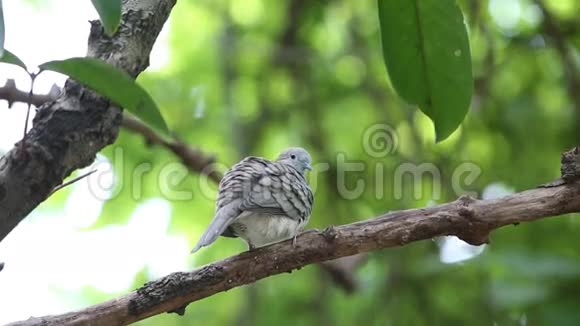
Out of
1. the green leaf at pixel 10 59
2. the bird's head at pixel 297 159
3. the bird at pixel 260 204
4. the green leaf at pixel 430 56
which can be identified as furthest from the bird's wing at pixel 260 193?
the green leaf at pixel 10 59

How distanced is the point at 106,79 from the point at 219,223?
99 cm

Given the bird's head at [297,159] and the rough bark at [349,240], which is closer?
the rough bark at [349,240]

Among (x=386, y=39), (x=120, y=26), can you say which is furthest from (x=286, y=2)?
(x=120, y=26)

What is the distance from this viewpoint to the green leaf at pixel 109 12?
5.07 ft

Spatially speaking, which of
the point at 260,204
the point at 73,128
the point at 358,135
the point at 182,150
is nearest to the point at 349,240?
the point at 260,204

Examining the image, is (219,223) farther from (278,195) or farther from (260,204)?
(278,195)

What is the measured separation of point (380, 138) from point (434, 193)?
0.40 meters

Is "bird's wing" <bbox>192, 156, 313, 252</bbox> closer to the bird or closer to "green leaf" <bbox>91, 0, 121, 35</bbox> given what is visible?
the bird

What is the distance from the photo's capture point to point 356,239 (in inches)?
Result: 84.4

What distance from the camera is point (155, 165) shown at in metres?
4.41

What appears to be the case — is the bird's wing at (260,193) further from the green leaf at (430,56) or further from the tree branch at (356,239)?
the green leaf at (430,56)

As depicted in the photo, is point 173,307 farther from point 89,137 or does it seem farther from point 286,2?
point 286,2

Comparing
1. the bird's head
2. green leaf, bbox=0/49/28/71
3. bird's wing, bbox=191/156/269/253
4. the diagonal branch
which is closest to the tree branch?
bird's wing, bbox=191/156/269/253

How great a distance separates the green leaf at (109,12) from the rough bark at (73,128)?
18cm
